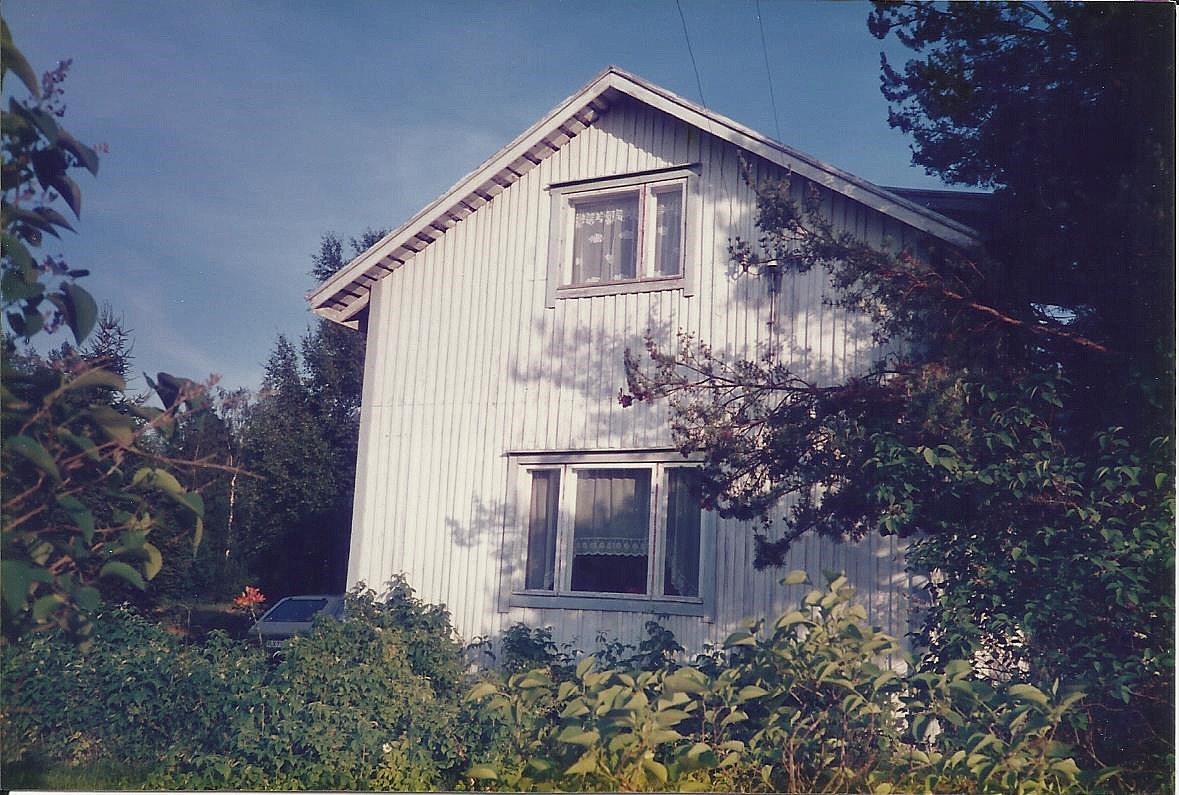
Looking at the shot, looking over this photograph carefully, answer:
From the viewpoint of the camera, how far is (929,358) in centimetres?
798

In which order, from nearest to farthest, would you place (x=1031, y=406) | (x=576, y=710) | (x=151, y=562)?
1. (x=151, y=562)
2. (x=576, y=710)
3. (x=1031, y=406)

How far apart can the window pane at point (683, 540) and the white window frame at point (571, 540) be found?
0.06 meters

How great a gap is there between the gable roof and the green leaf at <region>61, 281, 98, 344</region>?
5577mm

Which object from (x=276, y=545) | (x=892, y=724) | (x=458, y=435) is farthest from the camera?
(x=276, y=545)

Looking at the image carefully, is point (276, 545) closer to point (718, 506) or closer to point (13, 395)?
point (718, 506)

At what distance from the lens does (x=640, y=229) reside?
10.3 m

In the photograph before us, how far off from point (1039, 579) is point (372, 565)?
637cm

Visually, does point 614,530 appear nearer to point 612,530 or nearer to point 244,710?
point 612,530

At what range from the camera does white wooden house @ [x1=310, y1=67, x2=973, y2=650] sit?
9453 millimetres

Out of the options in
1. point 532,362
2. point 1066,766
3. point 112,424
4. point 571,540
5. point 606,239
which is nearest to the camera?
point 112,424

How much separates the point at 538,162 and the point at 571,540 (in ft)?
12.8

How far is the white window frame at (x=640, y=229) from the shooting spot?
33.0 feet

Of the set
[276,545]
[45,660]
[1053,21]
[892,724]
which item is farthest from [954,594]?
[276,545]

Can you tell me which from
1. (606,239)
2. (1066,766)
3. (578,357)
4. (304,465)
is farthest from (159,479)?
(304,465)
